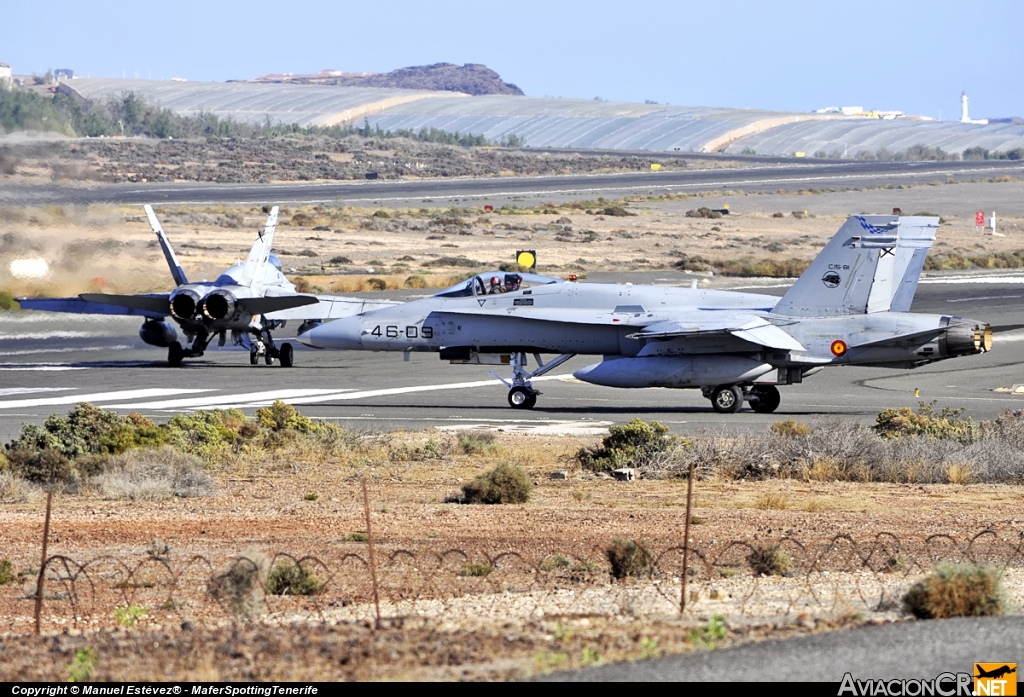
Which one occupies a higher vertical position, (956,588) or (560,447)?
(956,588)

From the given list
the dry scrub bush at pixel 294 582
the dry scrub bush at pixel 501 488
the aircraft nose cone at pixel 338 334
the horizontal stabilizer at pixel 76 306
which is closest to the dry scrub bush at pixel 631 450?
the dry scrub bush at pixel 501 488

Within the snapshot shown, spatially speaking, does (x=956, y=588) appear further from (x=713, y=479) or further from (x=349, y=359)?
(x=349, y=359)

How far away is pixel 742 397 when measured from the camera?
1141 inches

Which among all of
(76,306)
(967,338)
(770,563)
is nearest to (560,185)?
(76,306)

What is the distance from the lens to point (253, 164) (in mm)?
134625

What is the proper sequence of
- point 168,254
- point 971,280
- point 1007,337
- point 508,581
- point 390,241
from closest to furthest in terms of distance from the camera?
point 508,581, point 168,254, point 1007,337, point 971,280, point 390,241

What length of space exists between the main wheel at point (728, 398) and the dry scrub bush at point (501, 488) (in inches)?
466

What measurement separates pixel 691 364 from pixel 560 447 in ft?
18.1

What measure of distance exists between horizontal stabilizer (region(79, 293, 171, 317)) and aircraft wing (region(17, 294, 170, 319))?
0.49ft

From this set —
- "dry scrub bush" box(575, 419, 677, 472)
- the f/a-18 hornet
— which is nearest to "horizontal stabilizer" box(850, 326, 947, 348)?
"dry scrub bush" box(575, 419, 677, 472)

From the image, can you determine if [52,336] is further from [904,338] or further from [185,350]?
[904,338]

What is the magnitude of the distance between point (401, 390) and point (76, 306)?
10.9 meters

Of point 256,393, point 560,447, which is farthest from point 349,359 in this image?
point 560,447

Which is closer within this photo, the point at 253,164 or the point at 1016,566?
the point at 1016,566
